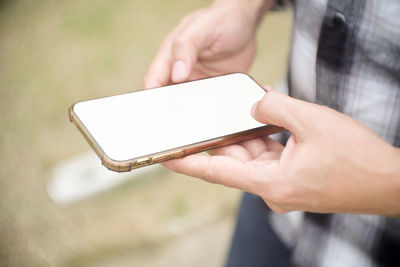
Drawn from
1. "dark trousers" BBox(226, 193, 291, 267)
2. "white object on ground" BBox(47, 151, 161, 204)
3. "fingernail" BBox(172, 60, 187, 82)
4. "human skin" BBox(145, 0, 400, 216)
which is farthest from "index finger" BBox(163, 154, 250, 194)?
"white object on ground" BBox(47, 151, 161, 204)

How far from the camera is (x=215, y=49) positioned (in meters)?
0.93

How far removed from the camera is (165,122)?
30.0 inches

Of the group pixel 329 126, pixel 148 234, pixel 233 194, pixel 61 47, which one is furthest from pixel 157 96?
pixel 61 47

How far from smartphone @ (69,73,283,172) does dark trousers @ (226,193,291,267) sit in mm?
249

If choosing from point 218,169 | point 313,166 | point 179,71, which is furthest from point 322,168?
point 179,71

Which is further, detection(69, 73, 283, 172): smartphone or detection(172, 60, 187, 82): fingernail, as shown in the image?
detection(172, 60, 187, 82): fingernail

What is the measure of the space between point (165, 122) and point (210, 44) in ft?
0.83

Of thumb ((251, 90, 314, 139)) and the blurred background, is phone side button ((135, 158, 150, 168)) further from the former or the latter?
the blurred background

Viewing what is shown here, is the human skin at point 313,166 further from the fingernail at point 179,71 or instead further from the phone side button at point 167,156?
the fingernail at point 179,71

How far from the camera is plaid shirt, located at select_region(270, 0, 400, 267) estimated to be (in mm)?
620

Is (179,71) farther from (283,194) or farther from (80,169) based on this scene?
(80,169)

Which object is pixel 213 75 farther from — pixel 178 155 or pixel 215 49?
pixel 178 155

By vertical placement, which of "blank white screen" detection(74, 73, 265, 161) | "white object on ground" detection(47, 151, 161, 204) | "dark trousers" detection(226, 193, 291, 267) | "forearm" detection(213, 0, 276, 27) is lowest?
"white object on ground" detection(47, 151, 161, 204)

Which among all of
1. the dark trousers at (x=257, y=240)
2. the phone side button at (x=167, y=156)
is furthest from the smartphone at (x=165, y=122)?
the dark trousers at (x=257, y=240)
